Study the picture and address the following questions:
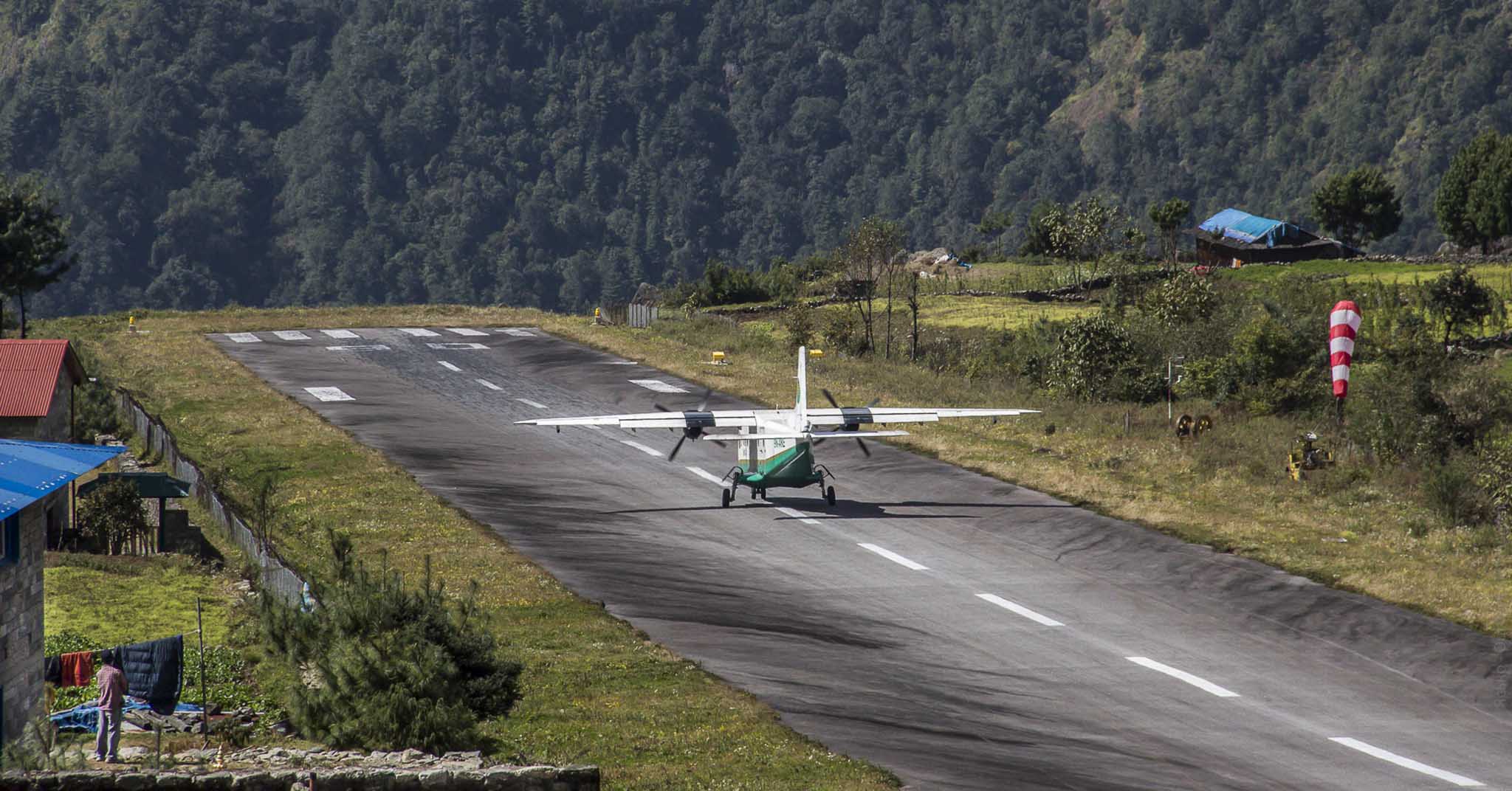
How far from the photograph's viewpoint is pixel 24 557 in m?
26.3

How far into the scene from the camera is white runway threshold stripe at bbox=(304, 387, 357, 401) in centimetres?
6762

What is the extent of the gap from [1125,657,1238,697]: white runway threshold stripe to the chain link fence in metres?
15.5

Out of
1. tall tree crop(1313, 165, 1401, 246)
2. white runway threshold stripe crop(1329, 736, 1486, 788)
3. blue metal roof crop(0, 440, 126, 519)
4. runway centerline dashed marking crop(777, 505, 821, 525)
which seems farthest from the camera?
tall tree crop(1313, 165, 1401, 246)

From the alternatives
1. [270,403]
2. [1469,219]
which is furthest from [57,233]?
[1469,219]

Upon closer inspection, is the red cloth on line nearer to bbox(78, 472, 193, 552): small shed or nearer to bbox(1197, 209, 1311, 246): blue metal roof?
bbox(78, 472, 193, 552): small shed

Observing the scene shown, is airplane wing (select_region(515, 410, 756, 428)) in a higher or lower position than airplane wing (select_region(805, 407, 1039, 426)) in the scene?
lower

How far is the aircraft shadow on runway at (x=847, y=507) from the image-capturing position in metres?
45.7

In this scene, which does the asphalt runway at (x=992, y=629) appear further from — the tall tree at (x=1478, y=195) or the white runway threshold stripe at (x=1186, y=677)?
the tall tree at (x=1478, y=195)

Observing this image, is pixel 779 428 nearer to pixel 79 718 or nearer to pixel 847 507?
pixel 847 507

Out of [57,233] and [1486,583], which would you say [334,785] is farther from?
[57,233]

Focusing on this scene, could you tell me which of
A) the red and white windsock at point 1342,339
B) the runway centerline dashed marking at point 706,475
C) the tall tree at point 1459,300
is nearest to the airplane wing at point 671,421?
the runway centerline dashed marking at point 706,475

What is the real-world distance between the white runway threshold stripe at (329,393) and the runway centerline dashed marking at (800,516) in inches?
1069

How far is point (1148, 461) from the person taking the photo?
51.2 meters

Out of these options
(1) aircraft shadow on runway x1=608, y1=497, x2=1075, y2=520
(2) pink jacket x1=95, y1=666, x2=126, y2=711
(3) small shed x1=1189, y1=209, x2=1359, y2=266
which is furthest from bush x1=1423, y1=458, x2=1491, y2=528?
(3) small shed x1=1189, y1=209, x2=1359, y2=266
